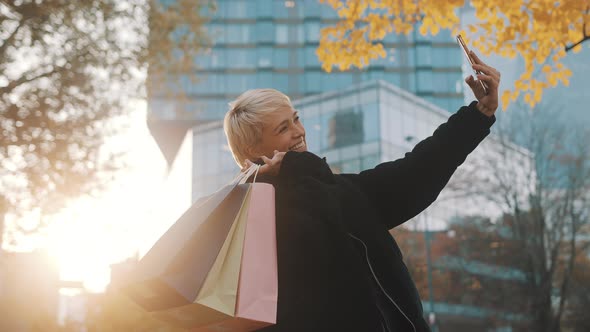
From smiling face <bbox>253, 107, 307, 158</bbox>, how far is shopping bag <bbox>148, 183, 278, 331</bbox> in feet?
1.06

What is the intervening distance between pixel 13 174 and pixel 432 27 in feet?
26.4

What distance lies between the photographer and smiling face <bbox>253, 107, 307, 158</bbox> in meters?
2.21

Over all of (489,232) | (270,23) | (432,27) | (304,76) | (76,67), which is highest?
(270,23)

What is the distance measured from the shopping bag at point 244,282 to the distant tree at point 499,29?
4.70 m

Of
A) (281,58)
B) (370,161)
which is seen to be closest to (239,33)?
(281,58)

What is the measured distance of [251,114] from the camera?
2234mm

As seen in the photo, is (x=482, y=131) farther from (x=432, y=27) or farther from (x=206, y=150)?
(x=206, y=150)

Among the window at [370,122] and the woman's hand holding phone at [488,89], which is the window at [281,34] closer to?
the window at [370,122]

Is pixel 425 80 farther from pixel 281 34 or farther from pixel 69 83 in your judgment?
pixel 69 83

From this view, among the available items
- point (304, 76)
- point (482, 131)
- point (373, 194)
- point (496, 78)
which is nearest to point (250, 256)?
point (373, 194)

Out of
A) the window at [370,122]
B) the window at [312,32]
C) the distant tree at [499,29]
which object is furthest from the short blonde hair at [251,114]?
the window at [312,32]

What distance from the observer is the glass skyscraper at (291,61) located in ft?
181

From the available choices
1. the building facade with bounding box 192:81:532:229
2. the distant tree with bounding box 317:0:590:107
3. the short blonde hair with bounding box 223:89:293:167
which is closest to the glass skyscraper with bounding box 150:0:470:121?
the building facade with bounding box 192:81:532:229

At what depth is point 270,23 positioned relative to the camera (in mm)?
58438
